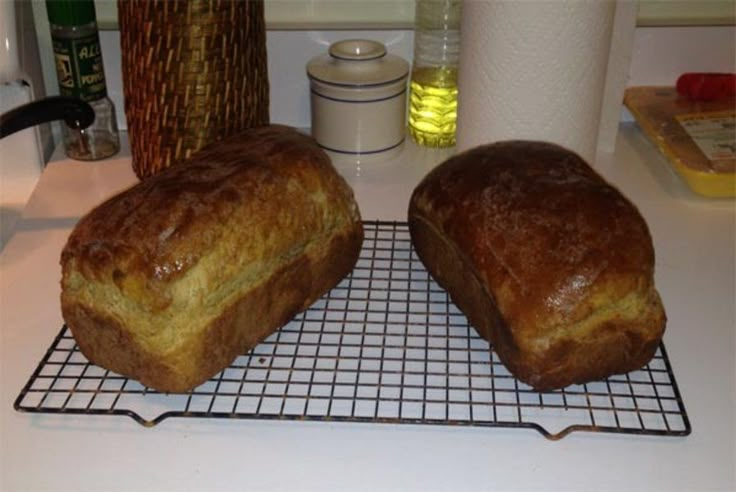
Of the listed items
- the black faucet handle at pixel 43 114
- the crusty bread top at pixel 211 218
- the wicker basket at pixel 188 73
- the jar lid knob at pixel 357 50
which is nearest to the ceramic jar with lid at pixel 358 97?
the jar lid knob at pixel 357 50

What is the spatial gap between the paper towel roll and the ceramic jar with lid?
5.7 inches

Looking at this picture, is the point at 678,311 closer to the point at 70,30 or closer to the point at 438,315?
the point at 438,315

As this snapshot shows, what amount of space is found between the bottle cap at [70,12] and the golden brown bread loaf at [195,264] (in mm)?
386

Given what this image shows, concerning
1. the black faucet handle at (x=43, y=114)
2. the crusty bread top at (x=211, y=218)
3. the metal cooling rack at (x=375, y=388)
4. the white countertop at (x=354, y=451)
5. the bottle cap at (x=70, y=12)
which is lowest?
the white countertop at (x=354, y=451)

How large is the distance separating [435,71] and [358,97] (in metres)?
0.16

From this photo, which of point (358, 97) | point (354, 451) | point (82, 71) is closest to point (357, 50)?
point (358, 97)

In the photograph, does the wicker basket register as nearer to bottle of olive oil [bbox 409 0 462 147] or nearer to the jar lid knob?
the jar lid knob

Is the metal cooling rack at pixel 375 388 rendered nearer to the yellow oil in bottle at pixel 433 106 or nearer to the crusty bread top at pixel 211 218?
the crusty bread top at pixel 211 218

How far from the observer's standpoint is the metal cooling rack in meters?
0.79

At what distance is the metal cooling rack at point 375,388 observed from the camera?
79 centimetres

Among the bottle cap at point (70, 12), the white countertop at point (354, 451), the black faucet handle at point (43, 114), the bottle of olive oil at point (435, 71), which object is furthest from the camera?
the bottle of olive oil at point (435, 71)

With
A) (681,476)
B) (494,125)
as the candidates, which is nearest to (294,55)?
(494,125)

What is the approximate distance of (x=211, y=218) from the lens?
0.81m

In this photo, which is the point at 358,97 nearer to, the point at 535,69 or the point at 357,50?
the point at 357,50
